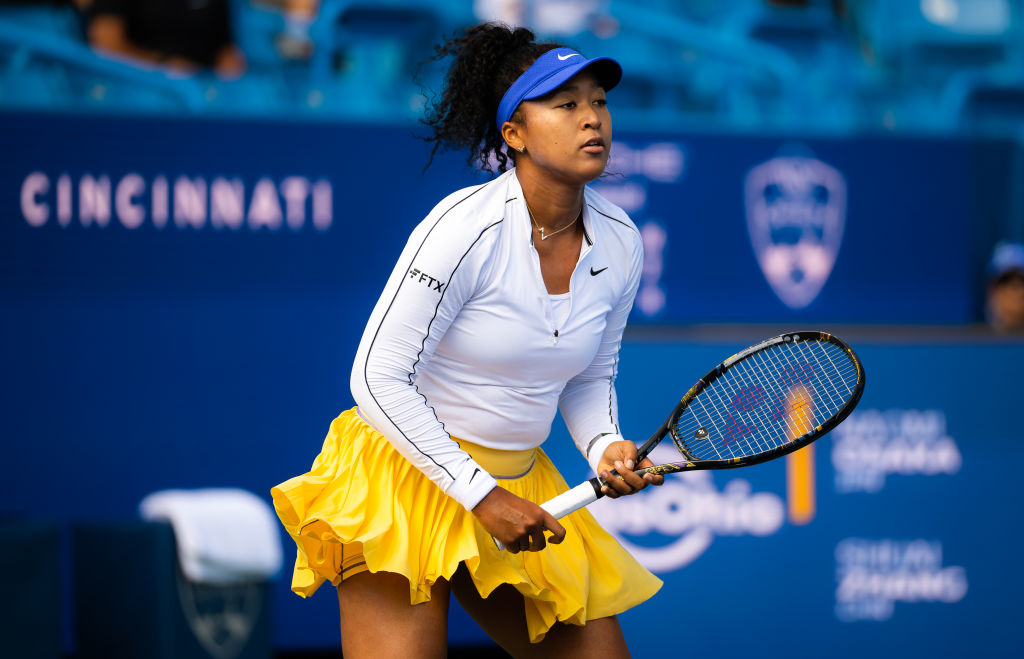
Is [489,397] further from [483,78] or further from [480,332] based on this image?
[483,78]

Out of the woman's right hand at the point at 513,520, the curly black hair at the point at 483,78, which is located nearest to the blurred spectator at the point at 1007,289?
the curly black hair at the point at 483,78

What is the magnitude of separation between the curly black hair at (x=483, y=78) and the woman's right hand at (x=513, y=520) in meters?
0.60

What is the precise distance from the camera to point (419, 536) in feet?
6.67

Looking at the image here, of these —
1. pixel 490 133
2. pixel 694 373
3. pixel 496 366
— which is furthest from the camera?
pixel 694 373

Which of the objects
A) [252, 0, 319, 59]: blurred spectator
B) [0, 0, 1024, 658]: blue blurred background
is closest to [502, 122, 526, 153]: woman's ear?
[0, 0, 1024, 658]: blue blurred background

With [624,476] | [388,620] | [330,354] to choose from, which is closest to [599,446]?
[624,476]

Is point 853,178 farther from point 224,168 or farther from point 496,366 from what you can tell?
point 496,366

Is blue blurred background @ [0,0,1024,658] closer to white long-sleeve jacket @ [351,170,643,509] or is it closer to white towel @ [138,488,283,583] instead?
white towel @ [138,488,283,583]

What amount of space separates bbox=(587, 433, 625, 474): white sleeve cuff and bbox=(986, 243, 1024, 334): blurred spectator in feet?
9.26

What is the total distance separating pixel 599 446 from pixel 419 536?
1.26 feet

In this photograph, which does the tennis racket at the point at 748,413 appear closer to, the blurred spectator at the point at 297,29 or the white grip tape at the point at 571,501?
the white grip tape at the point at 571,501

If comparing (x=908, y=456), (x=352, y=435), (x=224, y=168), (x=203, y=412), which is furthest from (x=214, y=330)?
(x=908, y=456)

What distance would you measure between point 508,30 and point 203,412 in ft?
7.15

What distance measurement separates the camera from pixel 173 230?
A: 3.97 meters
